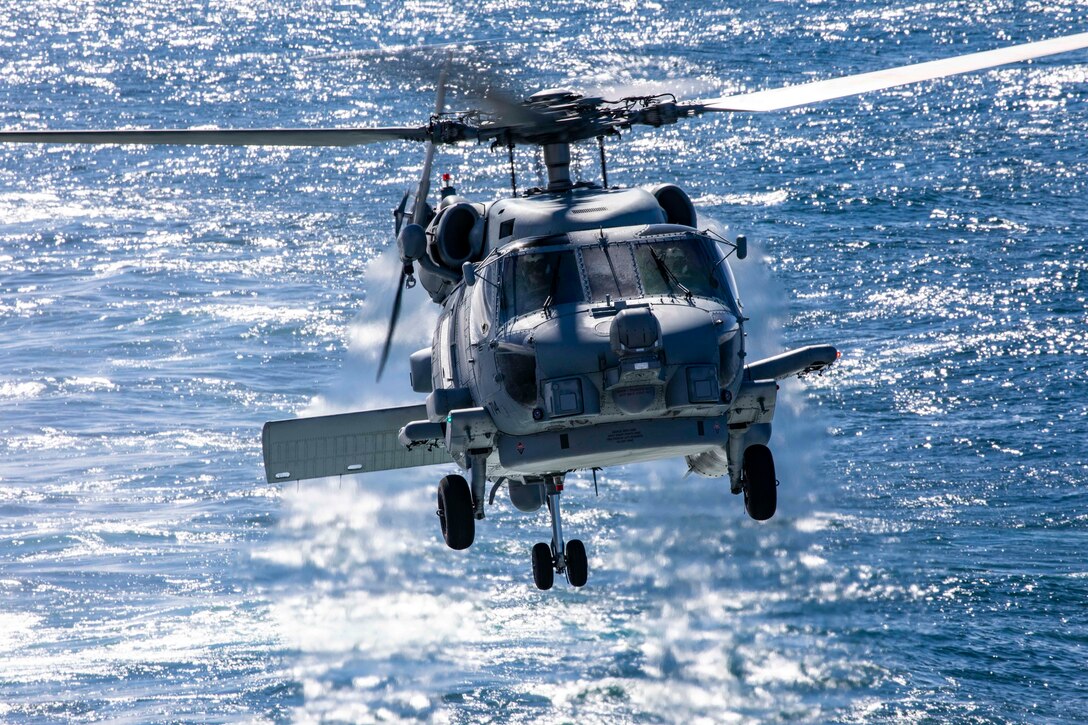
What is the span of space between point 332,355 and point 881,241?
3238cm

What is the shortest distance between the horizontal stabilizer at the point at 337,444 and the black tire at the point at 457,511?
9.19 ft

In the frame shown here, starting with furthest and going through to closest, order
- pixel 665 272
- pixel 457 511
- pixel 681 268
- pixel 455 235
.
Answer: pixel 455 235
pixel 457 511
pixel 681 268
pixel 665 272

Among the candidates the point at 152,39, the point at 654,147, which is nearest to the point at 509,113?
the point at 654,147

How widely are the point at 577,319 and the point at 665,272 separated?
1841 millimetres

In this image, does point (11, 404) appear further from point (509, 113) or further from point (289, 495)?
point (509, 113)

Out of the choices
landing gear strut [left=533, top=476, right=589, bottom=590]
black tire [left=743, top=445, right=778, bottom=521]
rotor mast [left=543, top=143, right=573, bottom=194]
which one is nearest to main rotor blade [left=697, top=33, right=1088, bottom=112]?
rotor mast [left=543, top=143, right=573, bottom=194]

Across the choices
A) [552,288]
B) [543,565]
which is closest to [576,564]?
[543,565]

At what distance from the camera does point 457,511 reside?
24.6 m

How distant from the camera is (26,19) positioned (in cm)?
16038

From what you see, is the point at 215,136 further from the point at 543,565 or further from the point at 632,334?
the point at 543,565

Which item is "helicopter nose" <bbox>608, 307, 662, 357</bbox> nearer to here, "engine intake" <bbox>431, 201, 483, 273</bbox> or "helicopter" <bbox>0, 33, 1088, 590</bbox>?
"helicopter" <bbox>0, 33, 1088, 590</bbox>

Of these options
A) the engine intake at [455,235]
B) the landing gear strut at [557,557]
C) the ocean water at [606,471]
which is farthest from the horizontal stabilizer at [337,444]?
the ocean water at [606,471]

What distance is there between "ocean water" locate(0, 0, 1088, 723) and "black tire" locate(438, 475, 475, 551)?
14579 mm

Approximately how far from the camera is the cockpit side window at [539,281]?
75.8 feet
